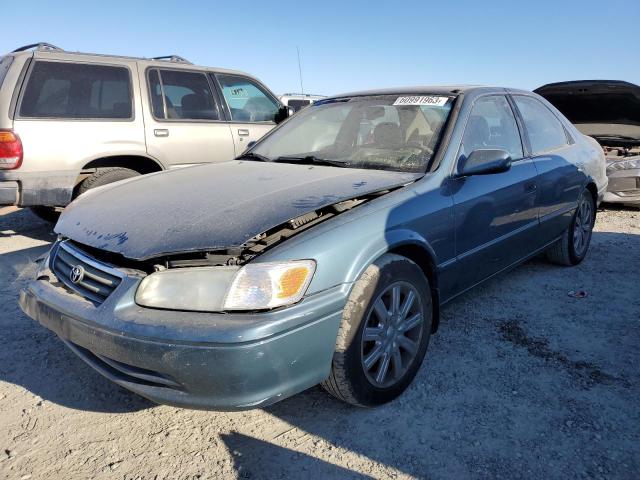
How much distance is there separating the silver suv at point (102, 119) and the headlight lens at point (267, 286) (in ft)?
11.3

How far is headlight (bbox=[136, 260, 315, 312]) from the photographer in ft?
6.31

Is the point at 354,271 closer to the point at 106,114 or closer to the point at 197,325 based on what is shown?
the point at 197,325

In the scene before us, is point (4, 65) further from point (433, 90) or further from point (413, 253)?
point (413, 253)

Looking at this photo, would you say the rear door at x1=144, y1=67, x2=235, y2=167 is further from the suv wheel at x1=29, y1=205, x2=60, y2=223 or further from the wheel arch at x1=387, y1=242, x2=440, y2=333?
the wheel arch at x1=387, y1=242, x2=440, y2=333

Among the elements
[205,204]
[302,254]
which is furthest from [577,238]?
[205,204]

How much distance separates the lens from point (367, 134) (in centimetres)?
326

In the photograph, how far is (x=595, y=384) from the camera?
2604 millimetres

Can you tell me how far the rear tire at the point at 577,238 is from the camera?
4289 millimetres

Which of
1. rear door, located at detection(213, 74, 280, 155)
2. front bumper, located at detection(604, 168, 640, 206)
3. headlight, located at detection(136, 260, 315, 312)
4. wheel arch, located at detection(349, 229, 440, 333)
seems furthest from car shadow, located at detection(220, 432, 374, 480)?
front bumper, located at detection(604, 168, 640, 206)

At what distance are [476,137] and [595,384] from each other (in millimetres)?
1544

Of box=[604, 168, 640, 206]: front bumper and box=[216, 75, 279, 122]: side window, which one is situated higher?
box=[216, 75, 279, 122]: side window

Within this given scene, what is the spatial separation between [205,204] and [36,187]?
290 centimetres

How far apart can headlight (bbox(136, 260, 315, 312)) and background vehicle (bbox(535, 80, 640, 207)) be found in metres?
6.03

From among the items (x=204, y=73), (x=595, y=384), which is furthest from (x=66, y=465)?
(x=204, y=73)
